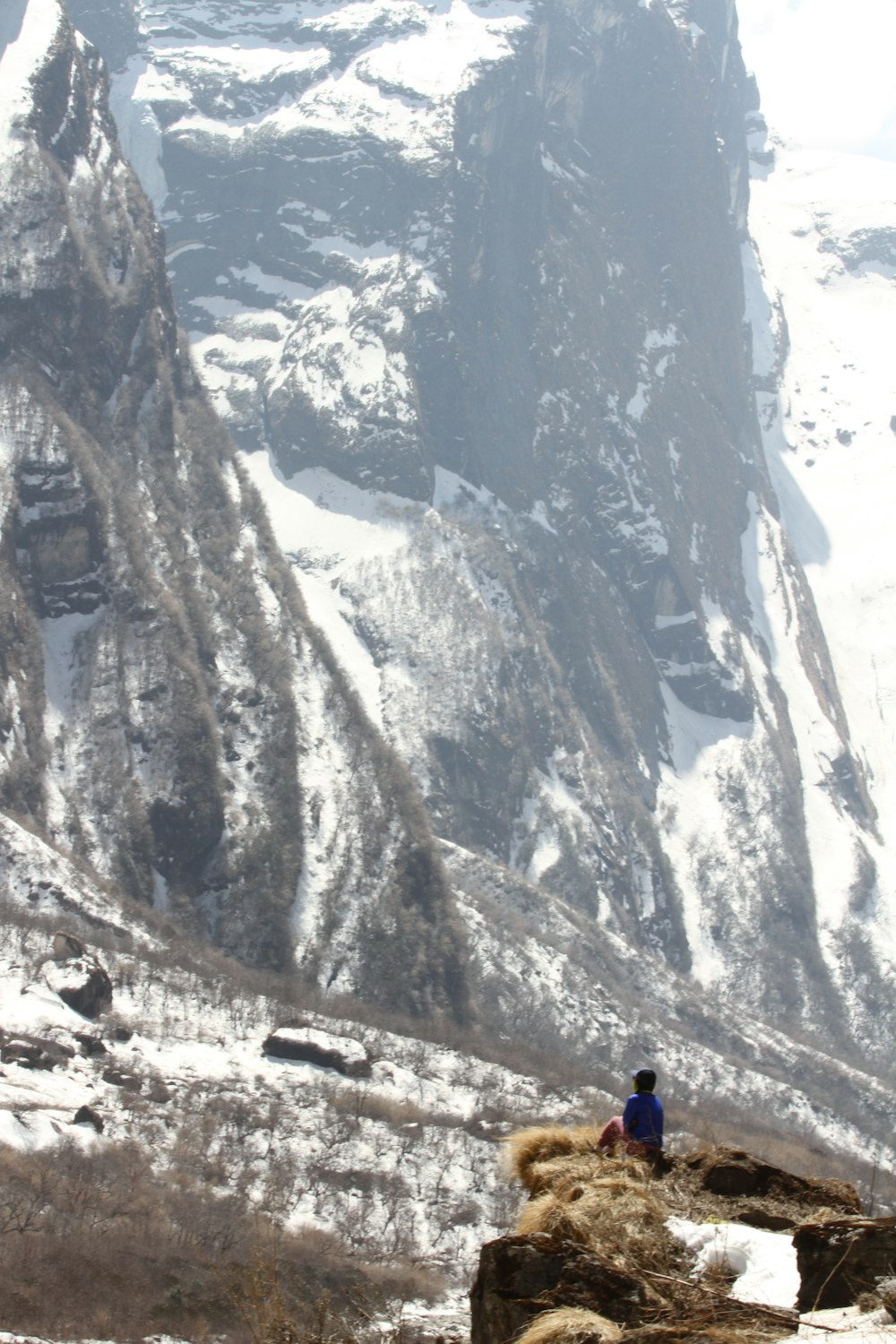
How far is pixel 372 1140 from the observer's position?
168 m

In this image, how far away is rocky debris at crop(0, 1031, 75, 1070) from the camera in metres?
156

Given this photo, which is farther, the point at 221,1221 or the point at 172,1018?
the point at 172,1018

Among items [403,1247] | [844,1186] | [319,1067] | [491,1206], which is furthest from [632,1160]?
[319,1067]

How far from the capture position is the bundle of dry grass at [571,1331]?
68.1 feet

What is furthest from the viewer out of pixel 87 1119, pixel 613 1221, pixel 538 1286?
pixel 87 1119

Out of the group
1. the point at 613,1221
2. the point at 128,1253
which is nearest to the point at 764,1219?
the point at 613,1221

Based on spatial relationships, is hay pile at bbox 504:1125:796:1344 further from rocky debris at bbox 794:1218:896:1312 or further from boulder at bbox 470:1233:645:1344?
rocky debris at bbox 794:1218:896:1312

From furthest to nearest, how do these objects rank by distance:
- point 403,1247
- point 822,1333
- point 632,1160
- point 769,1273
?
point 403,1247 < point 632,1160 < point 769,1273 < point 822,1333

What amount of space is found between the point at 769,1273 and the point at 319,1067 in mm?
165060

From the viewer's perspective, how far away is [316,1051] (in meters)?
187

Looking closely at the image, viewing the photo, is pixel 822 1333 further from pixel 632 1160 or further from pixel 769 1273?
pixel 632 1160

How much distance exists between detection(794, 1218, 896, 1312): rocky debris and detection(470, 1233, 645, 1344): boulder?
7.04 feet

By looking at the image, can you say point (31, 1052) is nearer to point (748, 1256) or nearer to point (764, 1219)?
point (764, 1219)

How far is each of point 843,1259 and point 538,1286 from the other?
3957 millimetres
